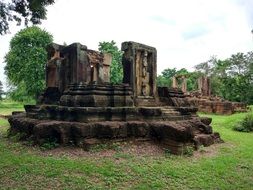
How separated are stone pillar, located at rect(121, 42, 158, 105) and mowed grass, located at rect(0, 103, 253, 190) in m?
3.00

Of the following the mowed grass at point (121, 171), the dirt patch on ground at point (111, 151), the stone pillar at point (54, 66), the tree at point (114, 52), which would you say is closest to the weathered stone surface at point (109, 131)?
the dirt patch on ground at point (111, 151)

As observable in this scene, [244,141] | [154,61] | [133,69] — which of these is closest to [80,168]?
[133,69]

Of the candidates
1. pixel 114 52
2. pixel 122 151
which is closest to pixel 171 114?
pixel 122 151

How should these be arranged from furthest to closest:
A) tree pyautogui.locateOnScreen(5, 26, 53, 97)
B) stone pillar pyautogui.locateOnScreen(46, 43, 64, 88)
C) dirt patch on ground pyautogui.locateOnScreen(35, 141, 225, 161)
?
tree pyautogui.locateOnScreen(5, 26, 53, 97) < stone pillar pyautogui.locateOnScreen(46, 43, 64, 88) < dirt patch on ground pyautogui.locateOnScreen(35, 141, 225, 161)

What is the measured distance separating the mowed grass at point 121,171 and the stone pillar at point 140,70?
118 inches

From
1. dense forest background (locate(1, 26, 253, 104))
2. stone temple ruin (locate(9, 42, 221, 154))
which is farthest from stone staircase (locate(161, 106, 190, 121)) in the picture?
dense forest background (locate(1, 26, 253, 104))

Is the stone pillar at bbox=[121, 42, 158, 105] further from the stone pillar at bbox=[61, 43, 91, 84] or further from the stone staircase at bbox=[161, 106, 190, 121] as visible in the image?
the stone pillar at bbox=[61, 43, 91, 84]

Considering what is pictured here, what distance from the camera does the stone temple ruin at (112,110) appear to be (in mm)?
6969

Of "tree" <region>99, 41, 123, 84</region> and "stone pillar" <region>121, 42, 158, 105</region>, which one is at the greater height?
"tree" <region>99, 41, 123, 84</region>

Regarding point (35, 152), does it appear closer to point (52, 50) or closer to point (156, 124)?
point (156, 124)

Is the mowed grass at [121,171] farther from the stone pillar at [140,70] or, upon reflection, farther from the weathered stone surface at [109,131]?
the stone pillar at [140,70]

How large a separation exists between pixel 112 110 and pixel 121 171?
2378 millimetres

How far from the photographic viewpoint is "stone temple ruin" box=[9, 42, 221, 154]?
697cm

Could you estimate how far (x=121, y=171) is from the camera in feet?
17.8
